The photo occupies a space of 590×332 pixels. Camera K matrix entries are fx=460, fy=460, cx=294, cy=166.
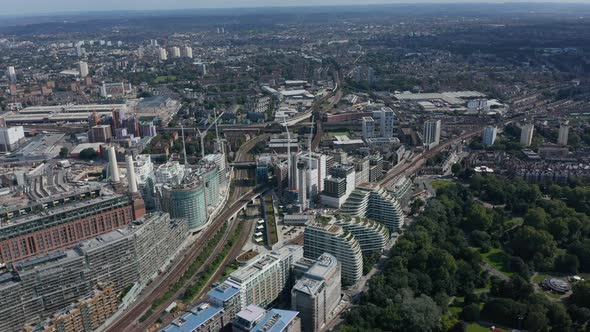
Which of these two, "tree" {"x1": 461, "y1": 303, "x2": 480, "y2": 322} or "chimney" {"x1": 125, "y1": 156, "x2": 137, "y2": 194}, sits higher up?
"chimney" {"x1": 125, "y1": 156, "x2": 137, "y2": 194}

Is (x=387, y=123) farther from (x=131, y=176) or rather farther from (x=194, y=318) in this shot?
(x=194, y=318)

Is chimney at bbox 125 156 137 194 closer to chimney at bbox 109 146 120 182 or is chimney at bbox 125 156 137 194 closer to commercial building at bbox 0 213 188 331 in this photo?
chimney at bbox 109 146 120 182

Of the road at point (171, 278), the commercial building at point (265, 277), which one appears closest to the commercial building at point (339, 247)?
the commercial building at point (265, 277)

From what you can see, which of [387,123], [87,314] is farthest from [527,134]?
[87,314]

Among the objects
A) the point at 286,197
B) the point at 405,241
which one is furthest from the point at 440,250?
the point at 286,197

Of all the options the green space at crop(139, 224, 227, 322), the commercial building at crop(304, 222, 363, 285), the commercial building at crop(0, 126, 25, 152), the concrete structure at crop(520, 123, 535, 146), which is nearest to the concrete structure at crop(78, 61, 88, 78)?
the commercial building at crop(0, 126, 25, 152)

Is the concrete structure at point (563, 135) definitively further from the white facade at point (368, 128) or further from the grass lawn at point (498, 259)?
the grass lawn at point (498, 259)
